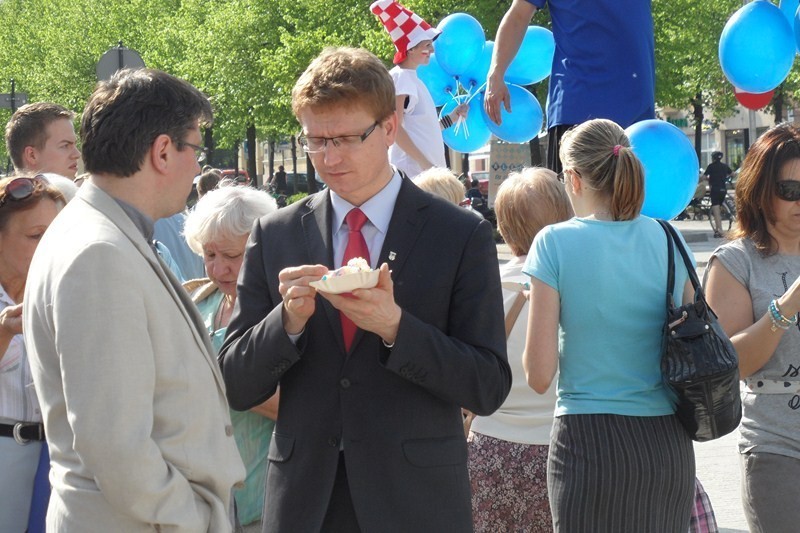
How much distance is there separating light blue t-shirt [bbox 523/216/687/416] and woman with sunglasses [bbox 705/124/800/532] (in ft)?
1.45

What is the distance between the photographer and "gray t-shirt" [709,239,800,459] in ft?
13.5

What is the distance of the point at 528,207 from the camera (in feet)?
15.3

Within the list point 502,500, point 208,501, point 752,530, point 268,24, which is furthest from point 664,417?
point 268,24

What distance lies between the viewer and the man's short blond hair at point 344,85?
10.4ft

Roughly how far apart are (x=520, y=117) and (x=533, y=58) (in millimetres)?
381

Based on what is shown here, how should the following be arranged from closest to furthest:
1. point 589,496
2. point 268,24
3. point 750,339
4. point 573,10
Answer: point 589,496, point 750,339, point 573,10, point 268,24

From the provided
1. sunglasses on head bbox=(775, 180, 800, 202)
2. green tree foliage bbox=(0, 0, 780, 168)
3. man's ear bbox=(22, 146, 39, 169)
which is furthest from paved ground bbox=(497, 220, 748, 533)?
green tree foliage bbox=(0, 0, 780, 168)

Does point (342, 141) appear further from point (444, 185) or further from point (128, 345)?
point (444, 185)

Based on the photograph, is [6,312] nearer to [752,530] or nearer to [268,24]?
[752,530]

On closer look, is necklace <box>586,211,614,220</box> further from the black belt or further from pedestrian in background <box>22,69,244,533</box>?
the black belt

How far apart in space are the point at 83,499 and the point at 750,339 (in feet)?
7.80

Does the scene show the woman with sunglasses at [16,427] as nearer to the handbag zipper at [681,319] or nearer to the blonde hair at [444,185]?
the blonde hair at [444,185]

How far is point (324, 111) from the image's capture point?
3.20 meters

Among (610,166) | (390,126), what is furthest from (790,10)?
(390,126)
